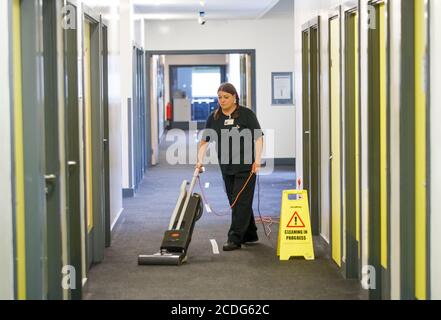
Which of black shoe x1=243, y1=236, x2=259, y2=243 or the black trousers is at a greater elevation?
the black trousers

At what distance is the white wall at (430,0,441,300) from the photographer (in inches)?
141

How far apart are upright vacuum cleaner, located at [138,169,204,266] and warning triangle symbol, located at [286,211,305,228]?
75 cm

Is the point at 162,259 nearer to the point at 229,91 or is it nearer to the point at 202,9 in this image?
the point at 229,91

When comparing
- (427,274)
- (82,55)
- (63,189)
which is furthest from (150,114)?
(427,274)

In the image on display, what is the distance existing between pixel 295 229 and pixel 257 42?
8.19 meters

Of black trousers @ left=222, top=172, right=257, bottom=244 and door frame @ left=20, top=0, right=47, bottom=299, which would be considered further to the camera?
black trousers @ left=222, top=172, right=257, bottom=244

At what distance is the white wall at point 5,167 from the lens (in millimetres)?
3543

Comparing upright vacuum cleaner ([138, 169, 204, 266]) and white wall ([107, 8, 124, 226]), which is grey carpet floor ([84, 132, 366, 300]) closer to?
upright vacuum cleaner ([138, 169, 204, 266])

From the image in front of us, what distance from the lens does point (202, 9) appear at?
483 inches

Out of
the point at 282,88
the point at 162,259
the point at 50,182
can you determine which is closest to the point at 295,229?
the point at 162,259

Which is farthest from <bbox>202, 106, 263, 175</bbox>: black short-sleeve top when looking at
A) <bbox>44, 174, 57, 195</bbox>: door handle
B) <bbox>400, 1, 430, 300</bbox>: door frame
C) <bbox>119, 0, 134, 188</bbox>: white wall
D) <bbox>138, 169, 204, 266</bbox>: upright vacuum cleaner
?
<bbox>119, 0, 134, 188</bbox>: white wall

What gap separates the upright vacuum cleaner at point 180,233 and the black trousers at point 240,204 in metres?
0.47
